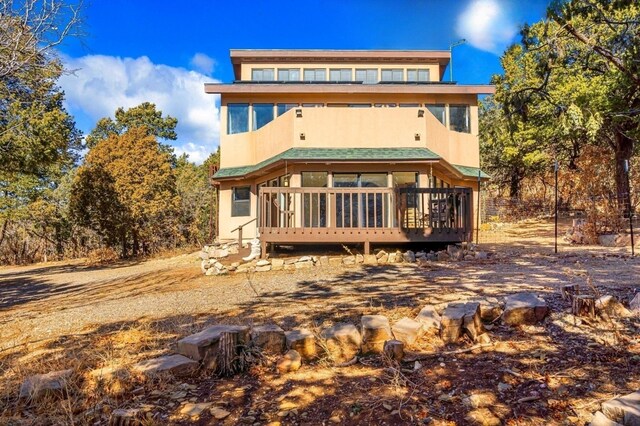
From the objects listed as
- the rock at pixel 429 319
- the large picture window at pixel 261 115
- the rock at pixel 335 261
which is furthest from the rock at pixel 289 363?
the large picture window at pixel 261 115

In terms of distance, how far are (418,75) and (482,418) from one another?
700 inches

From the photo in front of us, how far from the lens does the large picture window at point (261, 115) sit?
15125mm

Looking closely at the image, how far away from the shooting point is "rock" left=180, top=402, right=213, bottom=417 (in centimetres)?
247

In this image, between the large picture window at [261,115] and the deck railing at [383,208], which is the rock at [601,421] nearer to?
the deck railing at [383,208]

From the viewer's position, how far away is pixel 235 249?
12.2m

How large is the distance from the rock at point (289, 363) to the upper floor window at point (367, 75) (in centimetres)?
1654

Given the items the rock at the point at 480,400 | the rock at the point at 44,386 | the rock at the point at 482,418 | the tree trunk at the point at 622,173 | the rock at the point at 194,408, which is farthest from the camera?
the tree trunk at the point at 622,173

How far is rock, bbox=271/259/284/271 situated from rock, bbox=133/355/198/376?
5.95 m

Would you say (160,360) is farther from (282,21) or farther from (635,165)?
(635,165)

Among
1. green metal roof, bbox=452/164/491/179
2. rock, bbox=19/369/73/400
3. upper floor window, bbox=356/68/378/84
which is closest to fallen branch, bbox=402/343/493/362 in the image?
rock, bbox=19/369/73/400

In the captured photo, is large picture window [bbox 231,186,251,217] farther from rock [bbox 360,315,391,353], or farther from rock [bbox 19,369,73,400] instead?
rock [bbox 19,369,73,400]

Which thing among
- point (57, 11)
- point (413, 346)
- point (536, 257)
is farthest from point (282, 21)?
point (413, 346)

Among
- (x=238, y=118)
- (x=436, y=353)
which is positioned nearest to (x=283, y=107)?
(x=238, y=118)

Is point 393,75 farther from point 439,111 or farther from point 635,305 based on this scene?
point 635,305
